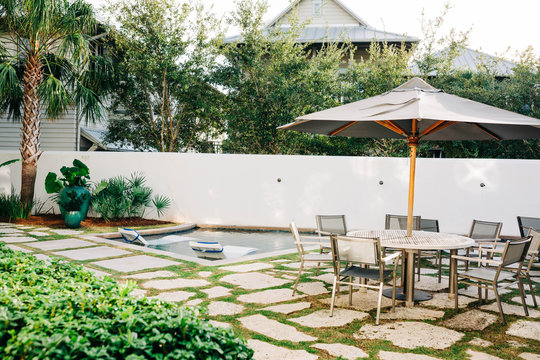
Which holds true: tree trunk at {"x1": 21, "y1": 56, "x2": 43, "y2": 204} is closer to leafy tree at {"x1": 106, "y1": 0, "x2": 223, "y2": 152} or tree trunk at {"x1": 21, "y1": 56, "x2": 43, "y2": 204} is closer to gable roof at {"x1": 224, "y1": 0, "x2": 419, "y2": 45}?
leafy tree at {"x1": 106, "y1": 0, "x2": 223, "y2": 152}

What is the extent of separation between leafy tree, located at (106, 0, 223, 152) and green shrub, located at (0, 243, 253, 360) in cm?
1145

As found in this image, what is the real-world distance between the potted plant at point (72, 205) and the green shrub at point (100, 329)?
7.81m

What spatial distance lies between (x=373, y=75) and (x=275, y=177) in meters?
4.42

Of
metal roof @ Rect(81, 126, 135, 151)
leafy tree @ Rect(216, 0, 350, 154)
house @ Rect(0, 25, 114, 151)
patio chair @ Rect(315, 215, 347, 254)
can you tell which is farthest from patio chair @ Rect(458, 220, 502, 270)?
metal roof @ Rect(81, 126, 135, 151)

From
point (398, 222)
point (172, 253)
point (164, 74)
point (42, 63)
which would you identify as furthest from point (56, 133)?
point (398, 222)

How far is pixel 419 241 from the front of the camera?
16.1 ft

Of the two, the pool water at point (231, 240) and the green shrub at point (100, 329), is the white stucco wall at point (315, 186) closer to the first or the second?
the pool water at point (231, 240)

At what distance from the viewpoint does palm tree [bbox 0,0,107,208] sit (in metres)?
9.87

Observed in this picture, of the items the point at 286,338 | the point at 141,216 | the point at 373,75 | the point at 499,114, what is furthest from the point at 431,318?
the point at 373,75

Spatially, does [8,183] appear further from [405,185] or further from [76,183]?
[405,185]

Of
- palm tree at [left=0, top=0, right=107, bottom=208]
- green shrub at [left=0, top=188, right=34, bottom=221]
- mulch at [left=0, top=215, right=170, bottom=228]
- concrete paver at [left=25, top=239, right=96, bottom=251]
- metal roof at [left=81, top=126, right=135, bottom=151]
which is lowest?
concrete paver at [left=25, top=239, right=96, bottom=251]

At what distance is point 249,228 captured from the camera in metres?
11.4

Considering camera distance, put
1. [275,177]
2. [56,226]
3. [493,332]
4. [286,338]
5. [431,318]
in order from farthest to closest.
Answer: [275,177], [56,226], [431,318], [493,332], [286,338]

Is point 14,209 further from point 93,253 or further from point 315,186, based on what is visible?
point 315,186
